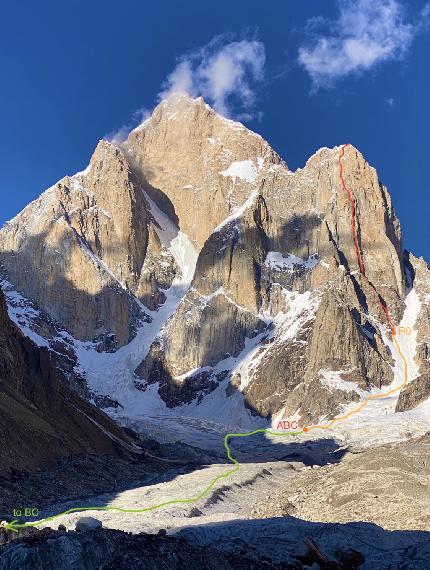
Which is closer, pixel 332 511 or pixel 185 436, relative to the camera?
pixel 332 511

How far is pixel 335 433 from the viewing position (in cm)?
19075

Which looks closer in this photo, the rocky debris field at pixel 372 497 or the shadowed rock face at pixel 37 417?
the rocky debris field at pixel 372 497

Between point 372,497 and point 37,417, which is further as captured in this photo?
point 37,417

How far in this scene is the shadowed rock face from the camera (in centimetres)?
7594

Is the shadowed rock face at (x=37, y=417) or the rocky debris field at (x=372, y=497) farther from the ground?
the shadowed rock face at (x=37, y=417)

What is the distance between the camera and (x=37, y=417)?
297 feet

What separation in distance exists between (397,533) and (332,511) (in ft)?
59.6

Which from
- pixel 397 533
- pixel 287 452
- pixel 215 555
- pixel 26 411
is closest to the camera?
pixel 215 555

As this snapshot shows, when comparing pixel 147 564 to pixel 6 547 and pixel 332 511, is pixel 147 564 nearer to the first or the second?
pixel 6 547

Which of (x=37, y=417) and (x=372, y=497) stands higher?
(x=37, y=417)

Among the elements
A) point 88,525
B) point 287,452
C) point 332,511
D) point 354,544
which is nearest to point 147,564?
point 88,525

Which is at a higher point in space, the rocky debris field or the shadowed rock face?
the shadowed rock face

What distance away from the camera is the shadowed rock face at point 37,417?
75938 mm

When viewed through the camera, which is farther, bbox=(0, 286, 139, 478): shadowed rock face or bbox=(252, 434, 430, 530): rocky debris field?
bbox=(0, 286, 139, 478): shadowed rock face
